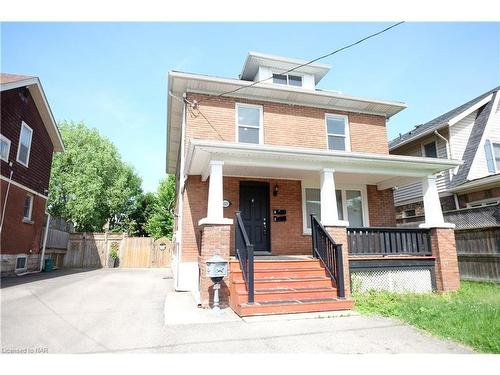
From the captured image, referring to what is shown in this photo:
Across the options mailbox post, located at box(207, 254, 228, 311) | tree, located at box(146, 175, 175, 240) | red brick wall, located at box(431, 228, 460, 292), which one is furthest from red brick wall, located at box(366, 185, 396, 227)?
tree, located at box(146, 175, 175, 240)

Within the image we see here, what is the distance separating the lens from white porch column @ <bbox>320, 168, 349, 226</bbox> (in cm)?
739

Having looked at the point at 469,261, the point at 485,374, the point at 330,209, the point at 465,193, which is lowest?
the point at 485,374

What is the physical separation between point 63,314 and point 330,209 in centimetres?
631

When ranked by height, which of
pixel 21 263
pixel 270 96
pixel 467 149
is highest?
pixel 270 96

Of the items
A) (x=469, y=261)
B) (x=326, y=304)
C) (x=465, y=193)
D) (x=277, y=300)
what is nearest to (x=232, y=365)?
(x=277, y=300)

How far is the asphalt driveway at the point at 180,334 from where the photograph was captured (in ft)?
12.9

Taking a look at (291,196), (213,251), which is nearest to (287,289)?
(213,251)

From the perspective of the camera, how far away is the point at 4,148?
11.0 meters

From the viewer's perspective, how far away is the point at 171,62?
8906mm

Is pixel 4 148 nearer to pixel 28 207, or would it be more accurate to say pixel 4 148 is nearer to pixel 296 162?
pixel 28 207

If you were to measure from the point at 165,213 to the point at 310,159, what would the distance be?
759 inches

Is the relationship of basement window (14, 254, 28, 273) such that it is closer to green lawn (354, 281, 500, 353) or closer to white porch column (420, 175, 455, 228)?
green lawn (354, 281, 500, 353)

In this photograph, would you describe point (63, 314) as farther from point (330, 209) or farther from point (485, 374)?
point (485, 374)

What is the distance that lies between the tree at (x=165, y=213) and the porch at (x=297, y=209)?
15.8 metres
